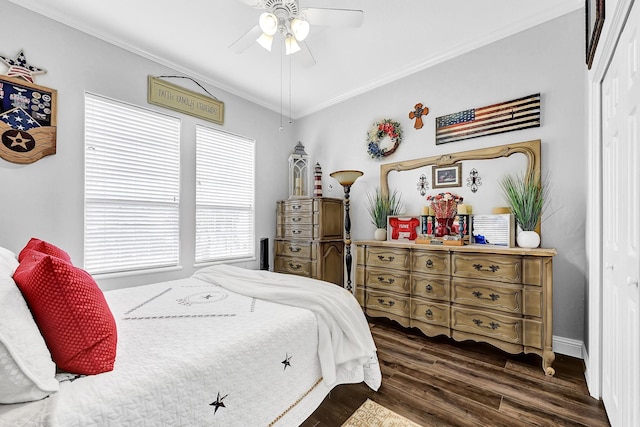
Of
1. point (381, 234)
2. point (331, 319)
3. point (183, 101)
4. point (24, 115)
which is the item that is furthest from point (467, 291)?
point (24, 115)

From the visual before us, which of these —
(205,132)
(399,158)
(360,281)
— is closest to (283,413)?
(360,281)

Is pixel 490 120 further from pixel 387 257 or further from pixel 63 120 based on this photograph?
pixel 63 120

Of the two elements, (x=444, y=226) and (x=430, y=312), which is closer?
(x=430, y=312)

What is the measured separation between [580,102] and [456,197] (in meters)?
1.19

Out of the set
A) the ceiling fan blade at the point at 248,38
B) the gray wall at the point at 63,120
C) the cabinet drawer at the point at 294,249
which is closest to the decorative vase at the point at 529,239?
the cabinet drawer at the point at 294,249

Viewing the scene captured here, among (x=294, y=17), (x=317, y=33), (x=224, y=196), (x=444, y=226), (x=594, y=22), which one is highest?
(x=317, y=33)

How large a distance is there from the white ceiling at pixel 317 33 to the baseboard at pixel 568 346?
8.94 feet

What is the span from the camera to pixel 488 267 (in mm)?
2314

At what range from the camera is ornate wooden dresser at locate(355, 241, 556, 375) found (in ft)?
6.91

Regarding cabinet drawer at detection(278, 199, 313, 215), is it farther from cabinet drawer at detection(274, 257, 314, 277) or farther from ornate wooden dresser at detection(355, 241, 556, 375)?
ornate wooden dresser at detection(355, 241, 556, 375)

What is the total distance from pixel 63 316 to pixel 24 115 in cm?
223

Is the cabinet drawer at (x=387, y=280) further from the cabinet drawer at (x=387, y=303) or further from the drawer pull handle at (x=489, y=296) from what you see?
the drawer pull handle at (x=489, y=296)

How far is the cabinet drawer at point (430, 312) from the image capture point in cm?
251

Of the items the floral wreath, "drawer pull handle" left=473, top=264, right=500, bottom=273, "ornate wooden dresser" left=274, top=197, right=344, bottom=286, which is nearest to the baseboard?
"drawer pull handle" left=473, top=264, right=500, bottom=273
